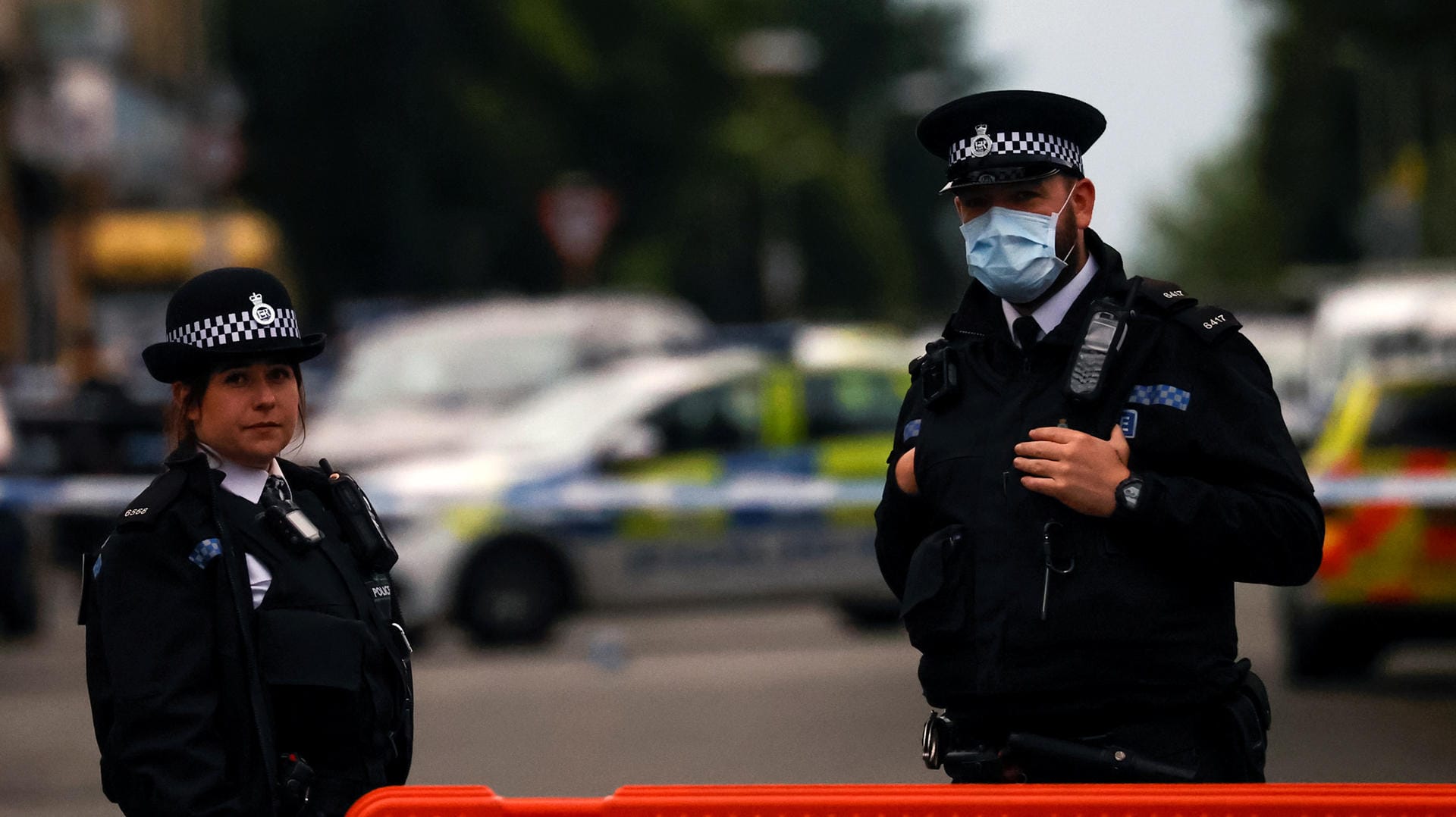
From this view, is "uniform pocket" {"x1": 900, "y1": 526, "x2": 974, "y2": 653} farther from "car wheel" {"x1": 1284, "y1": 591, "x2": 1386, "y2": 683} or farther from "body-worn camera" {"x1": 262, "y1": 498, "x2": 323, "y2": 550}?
"car wheel" {"x1": 1284, "y1": 591, "x2": 1386, "y2": 683}

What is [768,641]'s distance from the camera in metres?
14.0

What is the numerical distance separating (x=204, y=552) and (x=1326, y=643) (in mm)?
8453

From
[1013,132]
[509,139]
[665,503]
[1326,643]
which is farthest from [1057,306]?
[509,139]

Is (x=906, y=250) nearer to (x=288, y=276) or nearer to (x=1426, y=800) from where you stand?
(x=288, y=276)

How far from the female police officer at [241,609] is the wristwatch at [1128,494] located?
1.12 meters

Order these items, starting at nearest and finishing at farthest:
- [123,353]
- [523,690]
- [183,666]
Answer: [183,666] → [523,690] → [123,353]

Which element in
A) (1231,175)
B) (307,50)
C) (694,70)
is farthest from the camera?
(1231,175)

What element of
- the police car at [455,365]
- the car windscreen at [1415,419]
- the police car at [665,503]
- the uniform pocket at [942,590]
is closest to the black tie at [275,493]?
the uniform pocket at [942,590]

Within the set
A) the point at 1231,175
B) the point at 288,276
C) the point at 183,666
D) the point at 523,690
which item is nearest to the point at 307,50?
the point at 288,276

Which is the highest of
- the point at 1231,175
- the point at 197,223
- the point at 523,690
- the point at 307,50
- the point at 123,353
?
the point at 1231,175

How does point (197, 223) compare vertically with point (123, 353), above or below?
above

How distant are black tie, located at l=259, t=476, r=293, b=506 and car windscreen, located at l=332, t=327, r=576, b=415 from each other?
1271 cm

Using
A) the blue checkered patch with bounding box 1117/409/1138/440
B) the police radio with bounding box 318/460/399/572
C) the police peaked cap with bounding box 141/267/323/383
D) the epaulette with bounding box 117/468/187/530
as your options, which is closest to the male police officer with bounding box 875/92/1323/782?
the blue checkered patch with bounding box 1117/409/1138/440

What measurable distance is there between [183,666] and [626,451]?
10157mm
